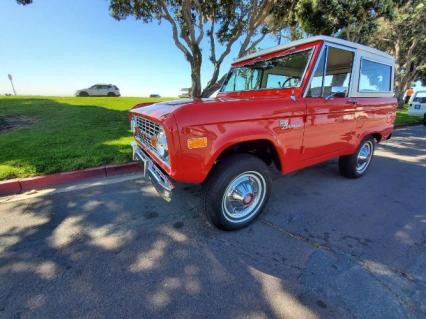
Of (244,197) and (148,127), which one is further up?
(148,127)

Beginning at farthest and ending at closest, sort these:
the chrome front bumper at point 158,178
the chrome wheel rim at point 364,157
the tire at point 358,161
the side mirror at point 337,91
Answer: the chrome wheel rim at point 364,157
the tire at point 358,161
the side mirror at point 337,91
the chrome front bumper at point 158,178

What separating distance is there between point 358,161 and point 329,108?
1899 millimetres

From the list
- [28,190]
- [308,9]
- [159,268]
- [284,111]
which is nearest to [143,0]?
[308,9]

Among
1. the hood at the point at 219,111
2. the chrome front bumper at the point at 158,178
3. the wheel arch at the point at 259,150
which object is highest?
the hood at the point at 219,111

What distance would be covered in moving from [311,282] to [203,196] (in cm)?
126

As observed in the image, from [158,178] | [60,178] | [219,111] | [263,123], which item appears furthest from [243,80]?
[60,178]

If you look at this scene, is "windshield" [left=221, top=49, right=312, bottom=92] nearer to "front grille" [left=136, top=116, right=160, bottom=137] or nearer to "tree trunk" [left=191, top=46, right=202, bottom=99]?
"front grille" [left=136, top=116, right=160, bottom=137]

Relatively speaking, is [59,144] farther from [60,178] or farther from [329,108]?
[329,108]

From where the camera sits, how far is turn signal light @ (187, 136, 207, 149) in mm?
1995

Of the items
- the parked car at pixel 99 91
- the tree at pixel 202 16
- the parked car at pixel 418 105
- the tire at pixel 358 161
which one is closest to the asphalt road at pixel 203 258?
the tire at pixel 358 161

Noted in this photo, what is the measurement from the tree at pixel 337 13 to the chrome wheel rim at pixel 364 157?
8123 millimetres

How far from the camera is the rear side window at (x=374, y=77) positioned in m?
3.46

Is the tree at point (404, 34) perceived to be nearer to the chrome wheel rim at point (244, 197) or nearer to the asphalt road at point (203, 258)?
the asphalt road at point (203, 258)

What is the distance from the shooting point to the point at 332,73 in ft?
10.8
